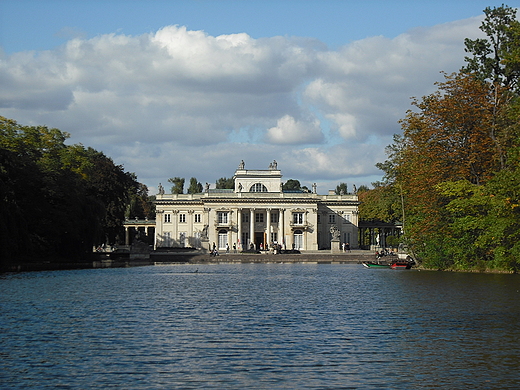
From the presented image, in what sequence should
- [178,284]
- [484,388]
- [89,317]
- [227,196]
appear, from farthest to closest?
[227,196], [178,284], [89,317], [484,388]

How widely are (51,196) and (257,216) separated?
5339 centimetres

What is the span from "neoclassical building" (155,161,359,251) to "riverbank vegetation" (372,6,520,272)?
53035 mm

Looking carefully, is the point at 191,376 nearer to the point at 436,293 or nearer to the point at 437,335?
the point at 437,335

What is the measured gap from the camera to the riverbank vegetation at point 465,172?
44312 mm

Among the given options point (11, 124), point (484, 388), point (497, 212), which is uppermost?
point (11, 124)

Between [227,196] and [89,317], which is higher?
[227,196]

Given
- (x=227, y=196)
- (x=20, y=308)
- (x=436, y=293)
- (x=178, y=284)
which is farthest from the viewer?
(x=227, y=196)

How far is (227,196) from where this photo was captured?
108 metres

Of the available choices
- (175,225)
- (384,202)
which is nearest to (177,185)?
(175,225)

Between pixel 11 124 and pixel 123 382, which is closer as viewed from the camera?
pixel 123 382

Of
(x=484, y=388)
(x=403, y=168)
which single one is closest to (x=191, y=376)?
(x=484, y=388)

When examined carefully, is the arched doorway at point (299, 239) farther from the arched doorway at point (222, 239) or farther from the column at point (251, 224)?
the arched doorway at point (222, 239)

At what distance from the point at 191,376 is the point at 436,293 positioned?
21020 millimetres

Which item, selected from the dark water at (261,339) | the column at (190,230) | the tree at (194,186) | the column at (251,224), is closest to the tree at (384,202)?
the column at (251,224)
